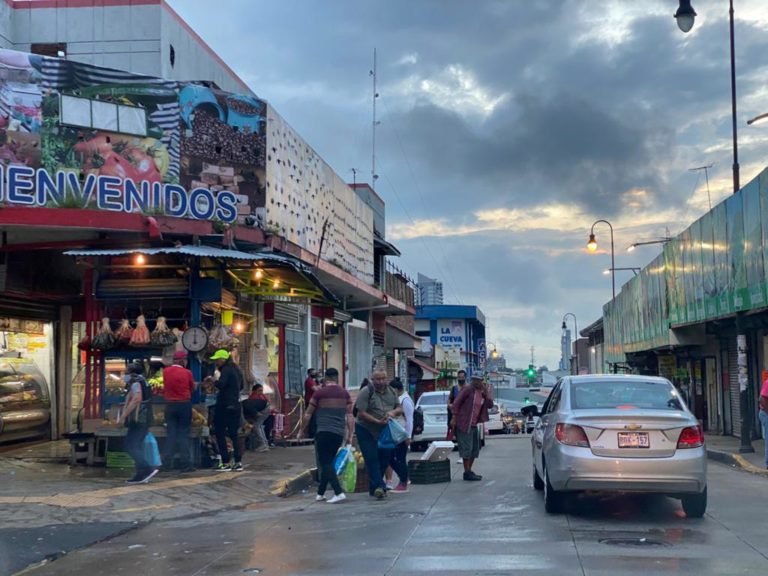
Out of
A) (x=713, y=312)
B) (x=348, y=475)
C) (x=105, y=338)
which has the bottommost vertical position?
(x=348, y=475)

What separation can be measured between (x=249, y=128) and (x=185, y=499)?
7970 millimetres

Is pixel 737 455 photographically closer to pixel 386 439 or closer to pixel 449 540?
pixel 386 439

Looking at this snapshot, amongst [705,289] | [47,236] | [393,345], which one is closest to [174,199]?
[47,236]

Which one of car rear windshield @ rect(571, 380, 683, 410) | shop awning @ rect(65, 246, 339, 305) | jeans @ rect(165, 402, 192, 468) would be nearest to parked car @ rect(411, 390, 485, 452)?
shop awning @ rect(65, 246, 339, 305)

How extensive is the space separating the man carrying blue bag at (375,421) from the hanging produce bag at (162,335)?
4.11m

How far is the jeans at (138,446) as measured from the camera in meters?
13.6

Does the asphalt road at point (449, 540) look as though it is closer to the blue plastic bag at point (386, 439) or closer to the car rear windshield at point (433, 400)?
the blue plastic bag at point (386, 439)

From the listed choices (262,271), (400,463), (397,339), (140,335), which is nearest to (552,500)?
(400,463)

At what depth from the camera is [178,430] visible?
14555 mm

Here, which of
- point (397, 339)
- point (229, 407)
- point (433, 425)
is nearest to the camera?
point (229, 407)

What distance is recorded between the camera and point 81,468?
15.1 metres

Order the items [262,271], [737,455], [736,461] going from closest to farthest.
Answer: [262,271]
[736,461]
[737,455]

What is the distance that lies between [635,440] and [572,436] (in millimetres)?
675

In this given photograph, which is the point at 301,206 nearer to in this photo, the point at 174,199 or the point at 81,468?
the point at 174,199
